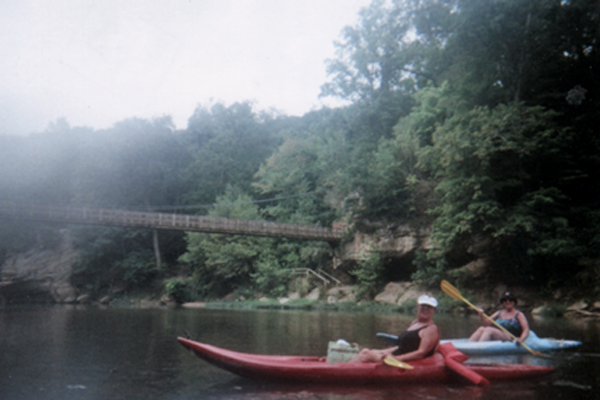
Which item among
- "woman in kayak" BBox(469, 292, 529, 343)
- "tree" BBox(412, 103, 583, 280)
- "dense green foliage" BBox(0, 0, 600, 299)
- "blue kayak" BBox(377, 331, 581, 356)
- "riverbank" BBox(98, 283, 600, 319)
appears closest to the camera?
"blue kayak" BBox(377, 331, 581, 356)

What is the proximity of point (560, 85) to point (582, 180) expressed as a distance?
348 cm

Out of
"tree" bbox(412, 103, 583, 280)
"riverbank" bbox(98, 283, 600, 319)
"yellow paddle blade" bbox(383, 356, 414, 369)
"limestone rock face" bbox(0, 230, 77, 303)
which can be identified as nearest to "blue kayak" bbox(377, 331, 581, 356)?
"yellow paddle blade" bbox(383, 356, 414, 369)

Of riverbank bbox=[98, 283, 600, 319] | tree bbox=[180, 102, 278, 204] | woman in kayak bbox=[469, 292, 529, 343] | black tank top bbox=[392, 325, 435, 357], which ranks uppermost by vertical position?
tree bbox=[180, 102, 278, 204]

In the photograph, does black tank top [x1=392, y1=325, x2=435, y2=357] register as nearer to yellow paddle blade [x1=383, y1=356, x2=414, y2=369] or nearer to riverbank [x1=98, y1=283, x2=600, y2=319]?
yellow paddle blade [x1=383, y1=356, x2=414, y2=369]

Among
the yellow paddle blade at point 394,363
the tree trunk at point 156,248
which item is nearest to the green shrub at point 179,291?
the tree trunk at point 156,248

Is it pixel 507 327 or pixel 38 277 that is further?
pixel 38 277

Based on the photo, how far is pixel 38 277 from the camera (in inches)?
1067

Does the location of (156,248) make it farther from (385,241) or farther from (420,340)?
(420,340)

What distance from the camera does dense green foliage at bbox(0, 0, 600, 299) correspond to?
1539 centimetres

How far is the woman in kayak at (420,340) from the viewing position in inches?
190

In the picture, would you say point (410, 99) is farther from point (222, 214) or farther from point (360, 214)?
point (222, 214)

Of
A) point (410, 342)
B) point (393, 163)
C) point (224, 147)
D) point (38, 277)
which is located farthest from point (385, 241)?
point (224, 147)

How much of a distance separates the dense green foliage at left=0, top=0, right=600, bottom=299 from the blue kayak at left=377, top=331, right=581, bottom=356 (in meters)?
8.44

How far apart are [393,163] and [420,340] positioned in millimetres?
16939
